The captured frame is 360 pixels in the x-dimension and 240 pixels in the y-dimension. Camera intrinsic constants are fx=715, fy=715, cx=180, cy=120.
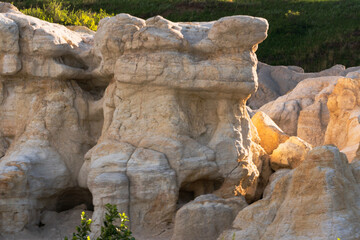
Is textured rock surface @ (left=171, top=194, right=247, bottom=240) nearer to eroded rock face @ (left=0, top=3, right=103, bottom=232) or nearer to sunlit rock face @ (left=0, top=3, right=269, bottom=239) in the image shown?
sunlit rock face @ (left=0, top=3, right=269, bottom=239)

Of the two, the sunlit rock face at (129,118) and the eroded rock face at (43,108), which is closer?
the sunlit rock face at (129,118)

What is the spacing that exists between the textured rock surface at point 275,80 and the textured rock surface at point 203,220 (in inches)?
596

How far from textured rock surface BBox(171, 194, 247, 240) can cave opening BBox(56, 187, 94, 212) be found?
103 inches

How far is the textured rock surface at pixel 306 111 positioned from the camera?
15.9 meters

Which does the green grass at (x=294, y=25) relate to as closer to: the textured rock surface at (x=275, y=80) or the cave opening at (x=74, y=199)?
the textured rock surface at (x=275, y=80)

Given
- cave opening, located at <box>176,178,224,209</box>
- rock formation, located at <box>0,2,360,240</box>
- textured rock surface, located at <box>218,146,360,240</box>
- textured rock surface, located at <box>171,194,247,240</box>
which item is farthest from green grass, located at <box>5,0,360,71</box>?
textured rock surface, located at <box>218,146,360,240</box>

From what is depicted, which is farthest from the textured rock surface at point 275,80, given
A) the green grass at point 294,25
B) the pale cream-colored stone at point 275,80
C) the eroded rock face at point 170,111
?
the eroded rock face at point 170,111

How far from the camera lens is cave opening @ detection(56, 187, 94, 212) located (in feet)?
35.8

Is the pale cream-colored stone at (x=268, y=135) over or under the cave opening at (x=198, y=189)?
over

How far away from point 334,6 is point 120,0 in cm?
961

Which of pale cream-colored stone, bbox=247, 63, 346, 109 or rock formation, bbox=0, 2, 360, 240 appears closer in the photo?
rock formation, bbox=0, 2, 360, 240

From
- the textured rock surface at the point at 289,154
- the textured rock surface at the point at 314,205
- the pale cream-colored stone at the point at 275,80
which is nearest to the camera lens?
the textured rock surface at the point at 314,205

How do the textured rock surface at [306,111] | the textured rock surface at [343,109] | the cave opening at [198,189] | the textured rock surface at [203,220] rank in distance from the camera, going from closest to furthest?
the textured rock surface at [203,220]
the cave opening at [198,189]
the textured rock surface at [343,109]
the textured rock surface at [306,111]

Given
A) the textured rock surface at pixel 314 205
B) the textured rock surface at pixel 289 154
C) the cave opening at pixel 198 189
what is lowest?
the cave opening at pixel 198 189
